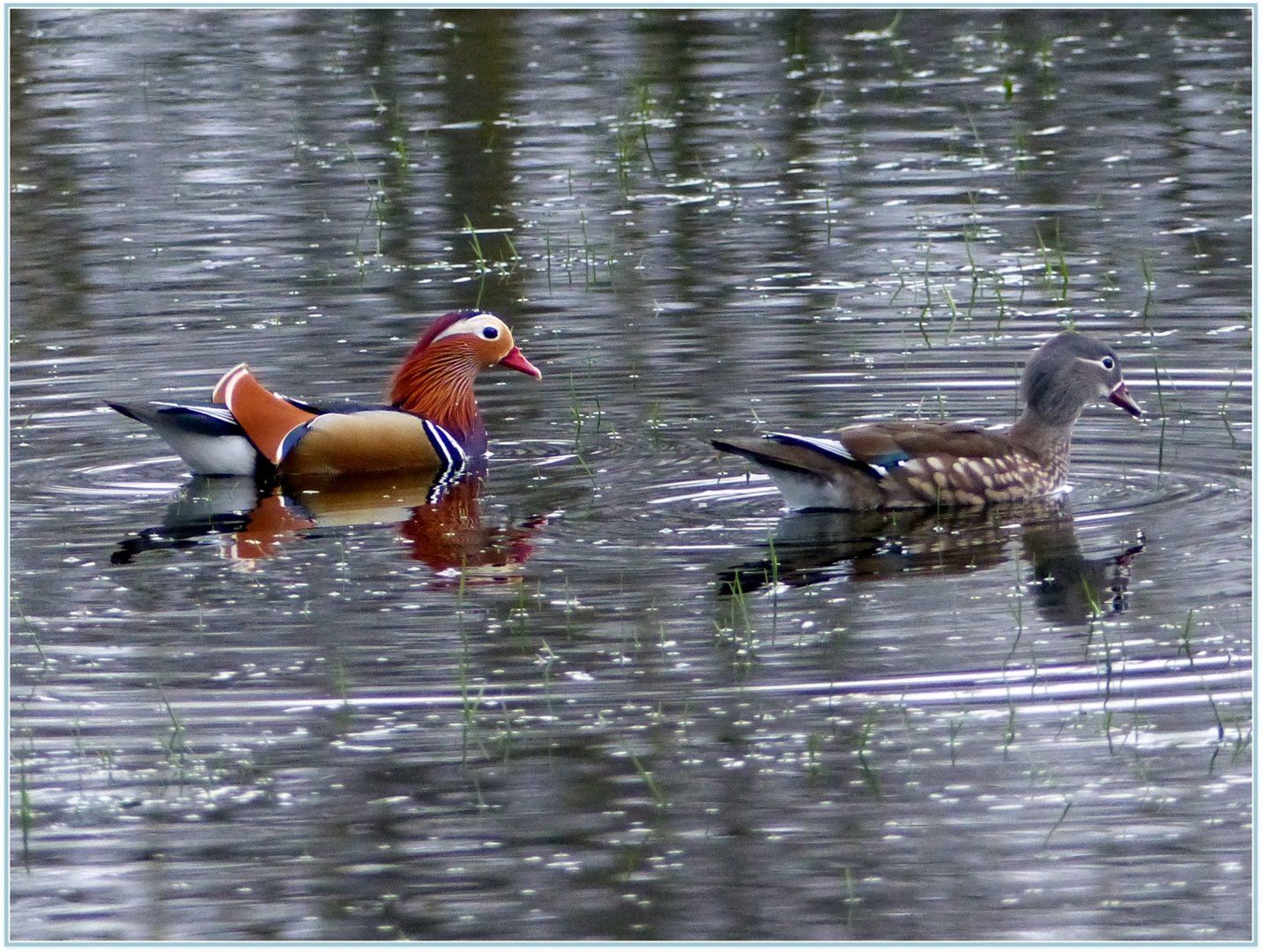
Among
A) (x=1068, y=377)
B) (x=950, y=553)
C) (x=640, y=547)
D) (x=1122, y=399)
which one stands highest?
(x=1068, y=377)

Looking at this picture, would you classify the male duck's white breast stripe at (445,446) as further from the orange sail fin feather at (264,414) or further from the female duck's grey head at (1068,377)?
the female duck's grey head at (1068,377)

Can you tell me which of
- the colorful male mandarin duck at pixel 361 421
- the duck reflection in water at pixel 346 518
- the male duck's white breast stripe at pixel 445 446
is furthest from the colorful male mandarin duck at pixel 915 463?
the colorful male mandarin duck at pixel 361 421

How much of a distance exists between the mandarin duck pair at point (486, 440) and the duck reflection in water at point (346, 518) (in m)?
0.15

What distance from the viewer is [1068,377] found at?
9.41 metres

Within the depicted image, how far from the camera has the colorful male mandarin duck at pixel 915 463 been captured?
8719 millimetres

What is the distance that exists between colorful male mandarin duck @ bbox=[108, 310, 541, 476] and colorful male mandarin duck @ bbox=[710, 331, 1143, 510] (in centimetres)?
203

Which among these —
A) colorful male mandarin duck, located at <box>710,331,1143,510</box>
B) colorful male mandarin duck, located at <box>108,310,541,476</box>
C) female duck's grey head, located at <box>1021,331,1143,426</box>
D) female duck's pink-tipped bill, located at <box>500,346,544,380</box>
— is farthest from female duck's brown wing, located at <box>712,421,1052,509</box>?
female duck's pink-tipped bill, located at <box>500,346,544,380</box>

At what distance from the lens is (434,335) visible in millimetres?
10797

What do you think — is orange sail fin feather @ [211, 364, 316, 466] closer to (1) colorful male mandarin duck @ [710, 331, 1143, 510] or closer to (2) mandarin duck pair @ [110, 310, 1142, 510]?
(2) mandarin duck pair @ [110, 310, 1142, 510]

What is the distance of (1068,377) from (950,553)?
1.52 meters

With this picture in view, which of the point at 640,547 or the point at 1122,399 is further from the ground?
the point at 1122,399

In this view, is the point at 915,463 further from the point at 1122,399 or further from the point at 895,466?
the point at 1122,399

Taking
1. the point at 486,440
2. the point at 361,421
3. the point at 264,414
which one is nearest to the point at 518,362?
the point at 486,440

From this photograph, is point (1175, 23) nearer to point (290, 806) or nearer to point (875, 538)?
point (875, 538)
